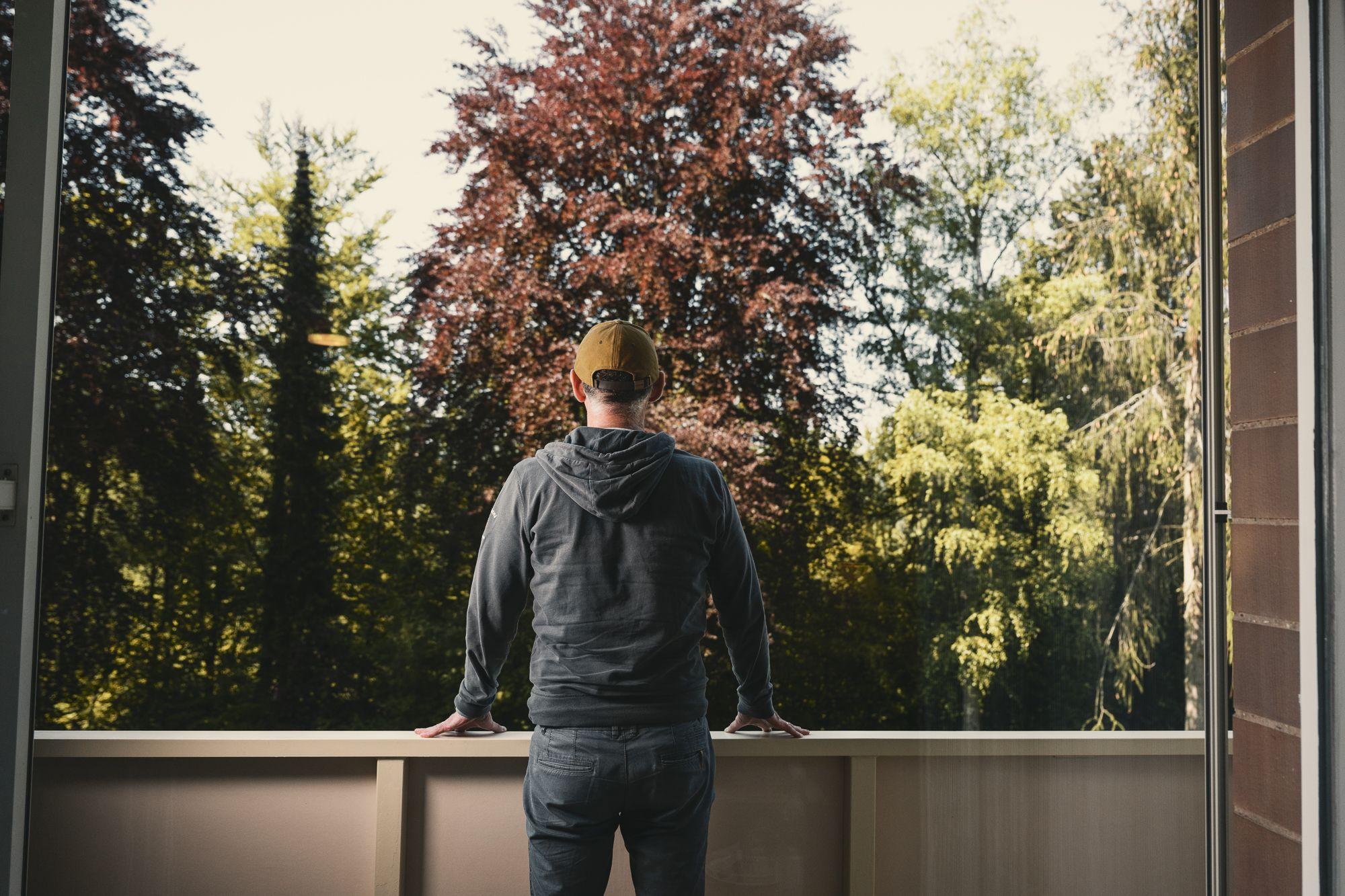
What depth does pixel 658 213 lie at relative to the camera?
11.5 ft

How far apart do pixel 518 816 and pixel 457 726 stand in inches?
8.9

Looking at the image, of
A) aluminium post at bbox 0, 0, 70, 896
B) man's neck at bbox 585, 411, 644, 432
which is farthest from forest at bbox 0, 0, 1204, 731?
aluminium post at bbox 0, 0, 70, 896

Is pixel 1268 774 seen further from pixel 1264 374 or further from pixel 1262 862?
pixel 1264 374

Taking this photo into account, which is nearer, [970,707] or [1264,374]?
[1264,374]

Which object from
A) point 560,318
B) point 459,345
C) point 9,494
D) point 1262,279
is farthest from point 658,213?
point 9,494

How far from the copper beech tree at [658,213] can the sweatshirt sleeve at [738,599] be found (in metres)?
1.90

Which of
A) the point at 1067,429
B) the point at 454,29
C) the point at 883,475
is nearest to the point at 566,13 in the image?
the point at 454,29

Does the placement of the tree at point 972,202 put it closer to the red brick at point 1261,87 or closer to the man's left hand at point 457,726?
the red brick at point 1261,87

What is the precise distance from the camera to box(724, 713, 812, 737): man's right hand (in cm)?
152

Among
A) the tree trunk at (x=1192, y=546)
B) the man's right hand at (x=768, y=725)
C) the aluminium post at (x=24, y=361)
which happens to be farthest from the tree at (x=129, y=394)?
the tree trunk at (x=1192, y=546)

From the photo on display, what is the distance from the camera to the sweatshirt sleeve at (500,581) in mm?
1294

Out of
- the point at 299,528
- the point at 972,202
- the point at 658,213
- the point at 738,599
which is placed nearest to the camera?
the point at 738,599

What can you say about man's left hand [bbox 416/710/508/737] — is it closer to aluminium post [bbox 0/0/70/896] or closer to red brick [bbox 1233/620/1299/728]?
aluminium post [bbox 0/0/70/896]

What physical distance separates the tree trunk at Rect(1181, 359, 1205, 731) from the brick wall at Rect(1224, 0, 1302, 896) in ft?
1.09
